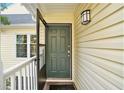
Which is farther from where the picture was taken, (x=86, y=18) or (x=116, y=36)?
(x=86, y=18)

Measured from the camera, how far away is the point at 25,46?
9961 millimetres

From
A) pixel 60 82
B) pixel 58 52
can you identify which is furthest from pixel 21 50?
pixel 60 82

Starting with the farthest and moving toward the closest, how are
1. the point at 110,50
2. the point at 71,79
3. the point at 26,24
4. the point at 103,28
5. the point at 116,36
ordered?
1. the point at 26,24
2. the point at 71,79
3. the point at 103,28
4. the point at 110,50
5. the point at 116,36

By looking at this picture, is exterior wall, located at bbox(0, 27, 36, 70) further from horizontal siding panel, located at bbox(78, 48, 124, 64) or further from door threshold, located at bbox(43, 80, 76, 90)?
horizontal siding panel, located at bbox(78, 48, 124, 64)

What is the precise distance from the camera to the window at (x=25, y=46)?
32.3 ft

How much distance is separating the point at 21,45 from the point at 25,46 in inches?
7.2

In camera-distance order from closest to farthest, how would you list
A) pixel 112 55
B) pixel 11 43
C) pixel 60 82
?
pixel 112 55, pixel 60 82, pixel 11 43

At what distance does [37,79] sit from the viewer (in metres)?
4.79

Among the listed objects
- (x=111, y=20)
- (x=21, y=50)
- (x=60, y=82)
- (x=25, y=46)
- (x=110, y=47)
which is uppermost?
(x=111, y=20)

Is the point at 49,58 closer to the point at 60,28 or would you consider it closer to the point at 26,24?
the point at 60,28

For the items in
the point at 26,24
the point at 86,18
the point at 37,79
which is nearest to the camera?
the point at 86,18

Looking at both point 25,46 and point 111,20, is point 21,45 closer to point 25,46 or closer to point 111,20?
point 25,46

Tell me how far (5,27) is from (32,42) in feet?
4.59

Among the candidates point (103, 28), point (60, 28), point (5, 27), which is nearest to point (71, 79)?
point (60, 28)
